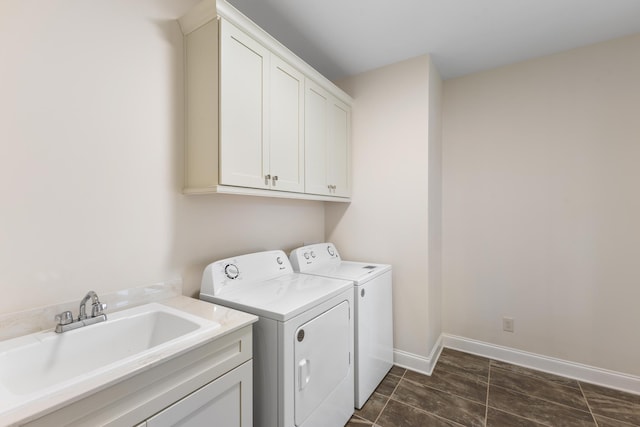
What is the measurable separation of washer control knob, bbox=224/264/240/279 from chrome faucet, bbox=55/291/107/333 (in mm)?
577

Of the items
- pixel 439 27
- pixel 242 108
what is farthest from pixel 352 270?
pixel 439 27

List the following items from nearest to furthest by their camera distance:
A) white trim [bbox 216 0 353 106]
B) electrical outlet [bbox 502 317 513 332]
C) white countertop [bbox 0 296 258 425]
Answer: white countertop [bbox 0 296 258 425] → white trim [bbox 216 0 353 106] → electrical outlet [bbox 502 317 513 332]

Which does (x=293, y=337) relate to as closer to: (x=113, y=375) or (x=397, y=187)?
(x=113, y=375)

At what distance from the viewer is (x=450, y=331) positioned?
2.72 m

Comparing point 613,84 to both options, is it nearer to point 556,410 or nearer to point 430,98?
Answer: point 430,98

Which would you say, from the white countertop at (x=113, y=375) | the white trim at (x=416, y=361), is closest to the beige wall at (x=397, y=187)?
the white trim at (x=416, y=361)

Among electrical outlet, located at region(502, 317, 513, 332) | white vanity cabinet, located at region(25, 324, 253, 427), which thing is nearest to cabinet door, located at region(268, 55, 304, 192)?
white vanity cabinet, located at region(25, 324, 253, 427)

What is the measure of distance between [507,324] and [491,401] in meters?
Result: 0.77

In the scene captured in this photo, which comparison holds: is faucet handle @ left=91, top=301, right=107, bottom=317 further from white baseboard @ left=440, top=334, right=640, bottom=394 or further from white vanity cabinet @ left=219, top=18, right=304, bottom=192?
white baseboard @ left=440, top=334, right=640, bottom=394

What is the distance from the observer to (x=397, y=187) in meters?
2.40

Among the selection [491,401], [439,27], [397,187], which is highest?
[439,27]

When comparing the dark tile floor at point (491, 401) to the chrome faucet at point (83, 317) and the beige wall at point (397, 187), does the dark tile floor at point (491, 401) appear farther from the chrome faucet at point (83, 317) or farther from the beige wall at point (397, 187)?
the chrome faucet at point (83, 317)

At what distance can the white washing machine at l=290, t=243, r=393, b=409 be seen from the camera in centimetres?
186

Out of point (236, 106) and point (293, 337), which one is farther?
point (236, 106)
